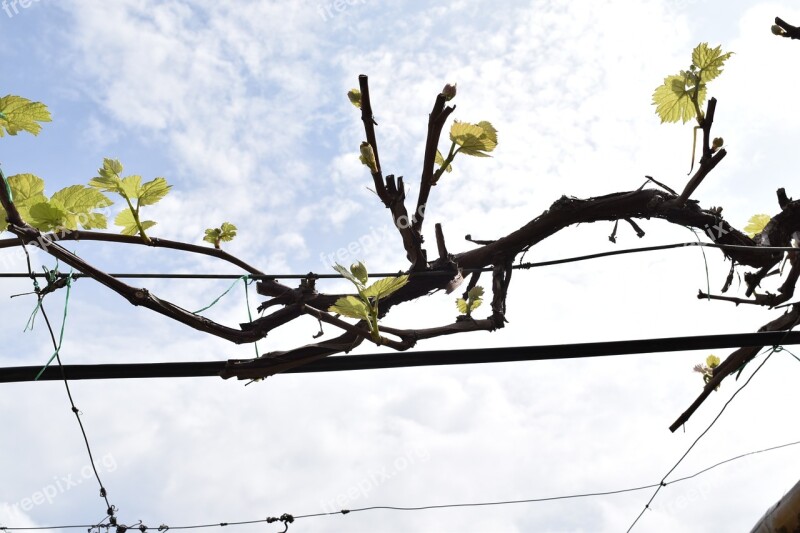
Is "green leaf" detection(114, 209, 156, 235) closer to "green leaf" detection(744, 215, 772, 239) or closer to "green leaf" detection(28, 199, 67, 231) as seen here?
"green leaf" detection(28, 199, 67, 231)

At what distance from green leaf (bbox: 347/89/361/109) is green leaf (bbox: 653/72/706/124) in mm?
649

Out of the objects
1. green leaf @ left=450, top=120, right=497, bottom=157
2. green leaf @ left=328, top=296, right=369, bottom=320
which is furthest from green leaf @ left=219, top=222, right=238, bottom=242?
green leaf @ left=450, top=120, right=497, bottom=157

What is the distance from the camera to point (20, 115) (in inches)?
38.6

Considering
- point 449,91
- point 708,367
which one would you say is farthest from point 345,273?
point 708,367

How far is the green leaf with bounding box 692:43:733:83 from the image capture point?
1.20m

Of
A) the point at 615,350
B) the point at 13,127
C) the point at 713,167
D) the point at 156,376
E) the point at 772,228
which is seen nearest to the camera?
the point at 13,127

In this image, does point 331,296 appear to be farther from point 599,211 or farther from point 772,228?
point 772,228

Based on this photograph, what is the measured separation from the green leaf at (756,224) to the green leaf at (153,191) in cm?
149

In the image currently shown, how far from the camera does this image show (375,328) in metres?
1.03

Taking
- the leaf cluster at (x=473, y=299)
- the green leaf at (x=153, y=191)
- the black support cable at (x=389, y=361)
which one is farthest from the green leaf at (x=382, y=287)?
the green leaf at (x=153, y=191)

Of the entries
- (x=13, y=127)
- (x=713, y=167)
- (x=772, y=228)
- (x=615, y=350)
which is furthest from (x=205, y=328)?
(x=772, y=228)

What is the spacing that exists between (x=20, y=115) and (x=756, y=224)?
174cm

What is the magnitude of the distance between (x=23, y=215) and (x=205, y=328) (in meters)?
0.36

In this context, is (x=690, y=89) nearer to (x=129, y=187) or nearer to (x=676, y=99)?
(x=676, y=99)
